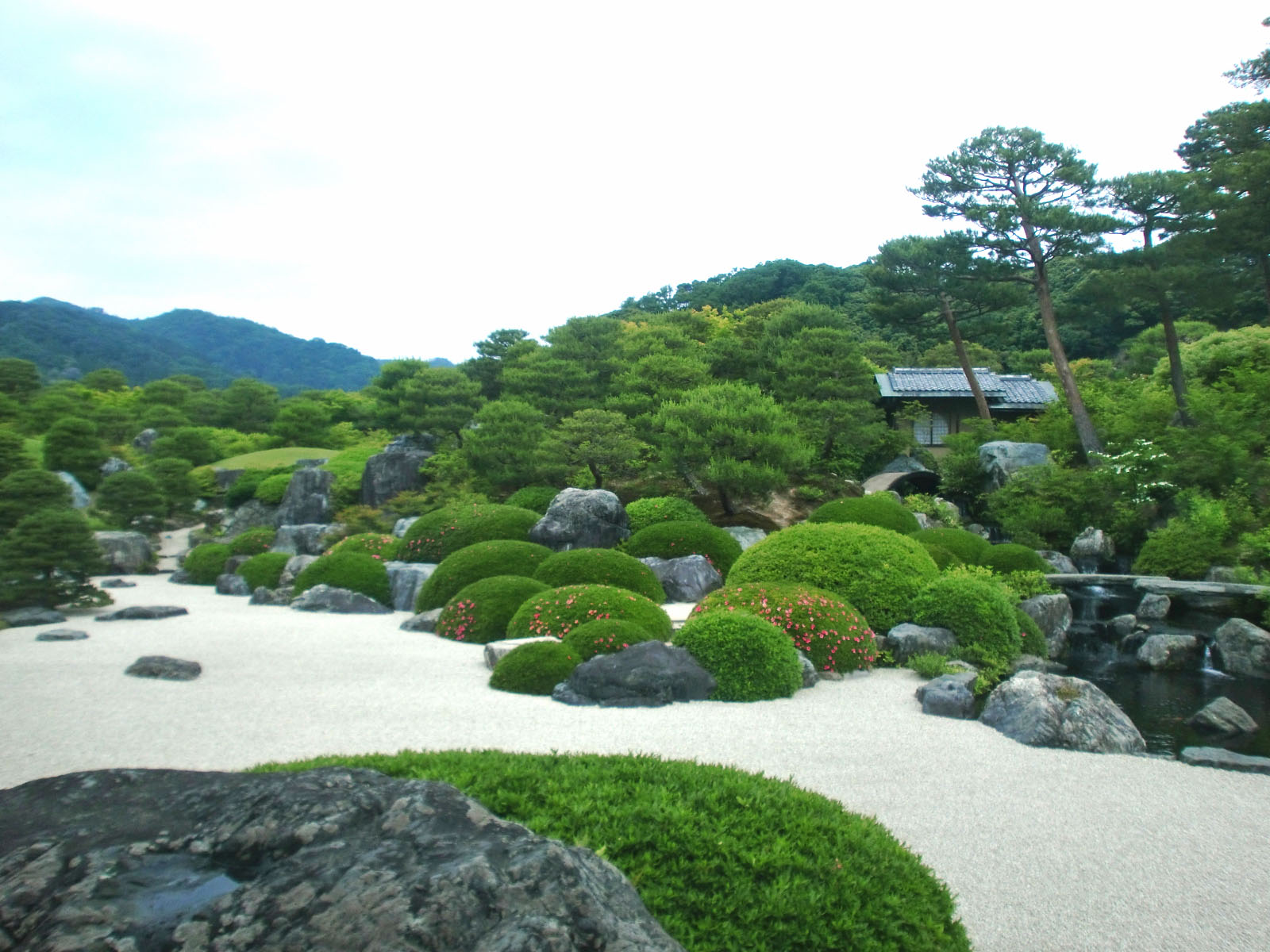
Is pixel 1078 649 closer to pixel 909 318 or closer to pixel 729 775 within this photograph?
pixel 729 775

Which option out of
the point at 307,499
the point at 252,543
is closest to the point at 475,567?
the point at 252,543

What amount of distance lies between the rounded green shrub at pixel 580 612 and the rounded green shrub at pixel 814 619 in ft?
1.71

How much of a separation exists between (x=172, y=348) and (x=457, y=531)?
301 feet

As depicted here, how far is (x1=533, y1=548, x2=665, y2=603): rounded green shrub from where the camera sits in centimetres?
1107

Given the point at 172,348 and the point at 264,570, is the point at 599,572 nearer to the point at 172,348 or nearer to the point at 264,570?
the point at 264,570

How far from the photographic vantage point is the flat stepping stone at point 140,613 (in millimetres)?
11578

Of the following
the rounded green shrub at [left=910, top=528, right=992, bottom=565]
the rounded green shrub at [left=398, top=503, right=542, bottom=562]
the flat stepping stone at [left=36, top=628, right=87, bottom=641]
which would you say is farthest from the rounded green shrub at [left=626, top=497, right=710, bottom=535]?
the flat stepping stone at [left=36, top=628, right=87, bottom=641]

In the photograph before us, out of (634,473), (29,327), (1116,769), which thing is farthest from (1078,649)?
(29,327)

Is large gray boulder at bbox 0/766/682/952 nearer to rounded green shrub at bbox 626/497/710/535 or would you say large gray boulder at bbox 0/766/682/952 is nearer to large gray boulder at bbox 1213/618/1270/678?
large gray boulder at bbox 1213/618/1270/678

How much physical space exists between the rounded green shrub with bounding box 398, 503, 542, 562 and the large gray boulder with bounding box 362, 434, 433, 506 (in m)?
8.35

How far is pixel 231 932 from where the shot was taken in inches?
71.6

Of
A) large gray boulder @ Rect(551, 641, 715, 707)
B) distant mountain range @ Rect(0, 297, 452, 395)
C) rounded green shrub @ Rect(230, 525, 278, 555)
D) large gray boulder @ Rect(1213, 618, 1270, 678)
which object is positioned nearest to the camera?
large gray boulder @ Rect(551, 641, 715, 707)

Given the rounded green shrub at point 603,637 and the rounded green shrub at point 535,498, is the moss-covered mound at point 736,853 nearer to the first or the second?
the rounded green shrub at point 603,637

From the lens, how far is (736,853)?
2838mm
